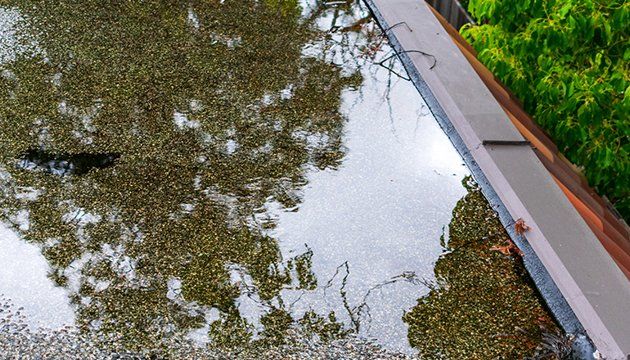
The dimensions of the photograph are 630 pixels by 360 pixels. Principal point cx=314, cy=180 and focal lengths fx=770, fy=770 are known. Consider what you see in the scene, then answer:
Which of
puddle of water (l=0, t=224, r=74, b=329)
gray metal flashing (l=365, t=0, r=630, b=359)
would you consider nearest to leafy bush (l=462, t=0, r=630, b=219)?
gray metal flashing (l=365, t=0, r=630, b=359)

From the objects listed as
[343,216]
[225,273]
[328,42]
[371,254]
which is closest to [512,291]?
[371,254]

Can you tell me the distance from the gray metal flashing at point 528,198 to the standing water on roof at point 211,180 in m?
0.11

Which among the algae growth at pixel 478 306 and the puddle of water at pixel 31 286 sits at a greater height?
the puddle of water at pixel 31 286

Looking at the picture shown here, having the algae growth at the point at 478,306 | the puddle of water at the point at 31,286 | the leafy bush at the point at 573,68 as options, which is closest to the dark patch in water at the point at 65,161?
the puddle of water at the point at 31,286

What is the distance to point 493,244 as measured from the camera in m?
3.04

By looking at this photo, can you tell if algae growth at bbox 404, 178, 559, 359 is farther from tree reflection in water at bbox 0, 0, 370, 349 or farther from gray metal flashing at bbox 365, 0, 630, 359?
tree reflection in water at bbox 0, 0, 370, 349

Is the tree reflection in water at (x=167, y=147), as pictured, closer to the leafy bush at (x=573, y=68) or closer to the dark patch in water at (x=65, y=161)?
the dark patch in water at (x=65, y=161)

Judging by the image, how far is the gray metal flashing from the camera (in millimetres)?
2666

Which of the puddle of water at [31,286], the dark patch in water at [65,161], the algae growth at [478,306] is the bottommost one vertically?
the algae growth at [478,306]

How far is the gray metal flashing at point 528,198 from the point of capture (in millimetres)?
2666

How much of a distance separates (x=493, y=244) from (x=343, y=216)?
614 mm

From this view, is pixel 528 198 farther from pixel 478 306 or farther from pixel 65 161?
pixel 65 161

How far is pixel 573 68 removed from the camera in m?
6.87

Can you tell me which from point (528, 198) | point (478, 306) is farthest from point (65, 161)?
point (528, 198)
